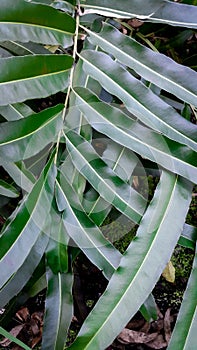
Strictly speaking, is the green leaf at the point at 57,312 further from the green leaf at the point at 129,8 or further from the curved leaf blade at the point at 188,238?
the green leaf at the point at 129,8

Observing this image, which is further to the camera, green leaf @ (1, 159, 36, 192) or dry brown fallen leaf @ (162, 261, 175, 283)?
dry brown fallen leaf @ (162, 261, 175, 283)

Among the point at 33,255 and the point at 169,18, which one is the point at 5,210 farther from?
the point at 169,18

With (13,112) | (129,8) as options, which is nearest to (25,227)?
(13,112)

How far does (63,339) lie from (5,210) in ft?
0.82

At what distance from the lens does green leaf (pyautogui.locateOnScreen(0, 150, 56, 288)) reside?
1.77ft

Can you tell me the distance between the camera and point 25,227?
55 centimetres

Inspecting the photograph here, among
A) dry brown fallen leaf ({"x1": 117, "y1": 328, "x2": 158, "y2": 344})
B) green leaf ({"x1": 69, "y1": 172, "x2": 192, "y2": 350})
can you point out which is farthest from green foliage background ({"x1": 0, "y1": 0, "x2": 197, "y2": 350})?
dry brown fallen leaf ({"x1": 117, "y1": 328, "x2": 158, "y2": 344})

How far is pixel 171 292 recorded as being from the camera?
0.93 metres

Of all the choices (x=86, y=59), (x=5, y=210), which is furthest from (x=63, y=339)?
(x=86, y=59)

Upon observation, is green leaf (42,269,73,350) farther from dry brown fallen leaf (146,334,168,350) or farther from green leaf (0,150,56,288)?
dry brown fallen leaf (146,334,168,350)

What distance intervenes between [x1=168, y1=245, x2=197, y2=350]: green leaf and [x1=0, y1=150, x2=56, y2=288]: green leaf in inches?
7.4

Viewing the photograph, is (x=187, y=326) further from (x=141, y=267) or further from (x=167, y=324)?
(x=167, y=324)

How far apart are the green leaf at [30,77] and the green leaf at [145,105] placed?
0.15ft

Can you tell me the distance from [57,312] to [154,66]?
0.35 metres
